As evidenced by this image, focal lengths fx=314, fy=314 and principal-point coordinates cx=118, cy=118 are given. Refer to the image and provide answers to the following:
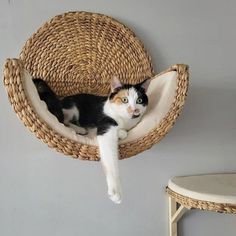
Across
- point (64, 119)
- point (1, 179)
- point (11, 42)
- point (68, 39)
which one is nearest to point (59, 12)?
point (68, 39)

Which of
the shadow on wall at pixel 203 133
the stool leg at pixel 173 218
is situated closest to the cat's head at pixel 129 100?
the shadow on wall at pixel 203 133

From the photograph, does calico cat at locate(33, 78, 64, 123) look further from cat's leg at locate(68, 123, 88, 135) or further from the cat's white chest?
the cat's white chest

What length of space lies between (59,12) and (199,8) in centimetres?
60

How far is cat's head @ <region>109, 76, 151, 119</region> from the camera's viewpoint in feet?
3.10

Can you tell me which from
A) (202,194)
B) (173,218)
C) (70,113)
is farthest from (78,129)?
(173,218)

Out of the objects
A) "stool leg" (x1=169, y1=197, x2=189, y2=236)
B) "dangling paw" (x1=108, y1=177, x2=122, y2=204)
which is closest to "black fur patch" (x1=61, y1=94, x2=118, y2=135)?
"dangling paw" (x1=108, y1=177, x2=122, y2=204)

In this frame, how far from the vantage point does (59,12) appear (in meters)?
1.26

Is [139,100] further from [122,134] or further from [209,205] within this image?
[209,205]

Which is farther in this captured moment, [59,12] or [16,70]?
[59,12]

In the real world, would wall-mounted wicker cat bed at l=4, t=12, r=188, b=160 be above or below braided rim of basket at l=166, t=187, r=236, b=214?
above

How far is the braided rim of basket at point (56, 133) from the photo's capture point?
84 centimetres

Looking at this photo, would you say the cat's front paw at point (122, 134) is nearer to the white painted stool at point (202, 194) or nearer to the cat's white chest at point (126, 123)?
the cat's white chest at point (126, 123)

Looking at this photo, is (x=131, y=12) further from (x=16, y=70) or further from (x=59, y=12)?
(x=16, y=70)

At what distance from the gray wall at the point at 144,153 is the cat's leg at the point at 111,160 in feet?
1.25
